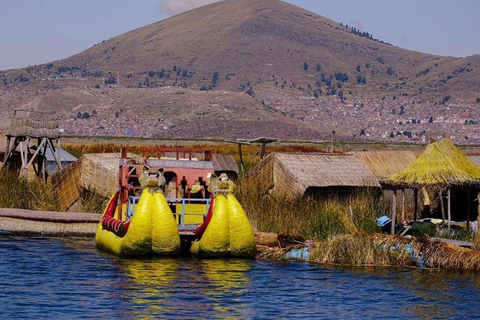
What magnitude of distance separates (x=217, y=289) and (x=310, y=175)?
541 inches

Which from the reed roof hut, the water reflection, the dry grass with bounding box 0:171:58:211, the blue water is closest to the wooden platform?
the dry grass with bounding box 0:171:58:211

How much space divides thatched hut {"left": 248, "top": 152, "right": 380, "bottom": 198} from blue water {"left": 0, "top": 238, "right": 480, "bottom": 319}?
907cm

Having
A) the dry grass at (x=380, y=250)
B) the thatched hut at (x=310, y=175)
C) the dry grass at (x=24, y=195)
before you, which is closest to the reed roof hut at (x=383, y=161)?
the thatched hut at (x=310, y=175)

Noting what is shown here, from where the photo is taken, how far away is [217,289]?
21016mm

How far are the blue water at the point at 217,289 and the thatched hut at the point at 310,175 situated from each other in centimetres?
907

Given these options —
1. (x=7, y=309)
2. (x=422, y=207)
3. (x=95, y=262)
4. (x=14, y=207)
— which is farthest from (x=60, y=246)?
(x=422, y=207)

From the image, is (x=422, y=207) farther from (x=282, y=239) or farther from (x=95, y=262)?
(x=95, y=262)

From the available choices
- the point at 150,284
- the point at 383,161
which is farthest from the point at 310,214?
the point at 383,161

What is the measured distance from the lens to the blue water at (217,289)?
1891 cm

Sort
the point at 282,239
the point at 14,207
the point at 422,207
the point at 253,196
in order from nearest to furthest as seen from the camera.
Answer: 1. the point at 282,239
2. the point at 253,196
3. the point at 14,207
4. the point at 422,207

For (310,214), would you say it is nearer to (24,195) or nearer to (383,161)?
(383,161)

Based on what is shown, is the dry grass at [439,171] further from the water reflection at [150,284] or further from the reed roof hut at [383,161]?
the reed roof hut at [383,161]

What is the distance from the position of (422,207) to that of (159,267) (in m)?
14.8

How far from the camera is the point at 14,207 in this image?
33438mm
